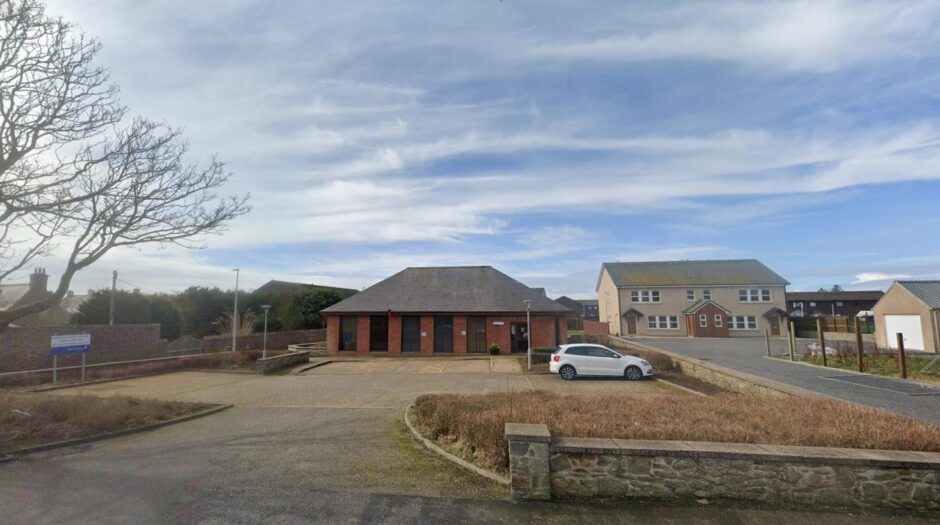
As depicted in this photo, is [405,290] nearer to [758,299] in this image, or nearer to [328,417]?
[328,417]

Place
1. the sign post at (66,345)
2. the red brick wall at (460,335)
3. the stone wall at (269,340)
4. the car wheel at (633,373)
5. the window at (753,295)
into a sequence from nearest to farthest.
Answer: the sign post at (66,345), the car wheel at (633,373), the stone wall at (269,340), the red brick wall at (460,335), the window at (753,295)

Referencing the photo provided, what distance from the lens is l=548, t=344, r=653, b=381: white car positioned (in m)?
19.5

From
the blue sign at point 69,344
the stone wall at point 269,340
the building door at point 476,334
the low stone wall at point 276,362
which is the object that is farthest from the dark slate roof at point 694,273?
the blue sign at point 69,344

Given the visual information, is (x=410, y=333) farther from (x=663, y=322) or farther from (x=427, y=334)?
(x=663, y=322)

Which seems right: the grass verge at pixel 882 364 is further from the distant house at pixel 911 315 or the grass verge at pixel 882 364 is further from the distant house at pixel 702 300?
the distant house at pixel 702 300

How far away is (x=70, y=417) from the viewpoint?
9.94 meters

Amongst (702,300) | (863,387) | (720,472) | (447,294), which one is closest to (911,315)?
(863,387)

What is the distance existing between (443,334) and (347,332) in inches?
287

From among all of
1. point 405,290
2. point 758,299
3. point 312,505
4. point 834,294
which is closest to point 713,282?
point 758,299

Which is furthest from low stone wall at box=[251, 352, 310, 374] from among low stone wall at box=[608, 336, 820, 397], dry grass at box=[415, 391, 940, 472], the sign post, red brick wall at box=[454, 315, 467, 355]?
low stone wall at box=[608, 336, 820, 397]

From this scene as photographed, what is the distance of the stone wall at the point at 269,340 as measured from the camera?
32878 millimetres

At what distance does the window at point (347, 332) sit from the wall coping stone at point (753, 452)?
100 ft

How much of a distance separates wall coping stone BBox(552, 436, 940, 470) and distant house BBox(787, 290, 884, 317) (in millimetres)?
66690

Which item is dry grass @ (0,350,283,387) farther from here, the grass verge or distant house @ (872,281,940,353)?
distant house @ (872,281,940,353)
